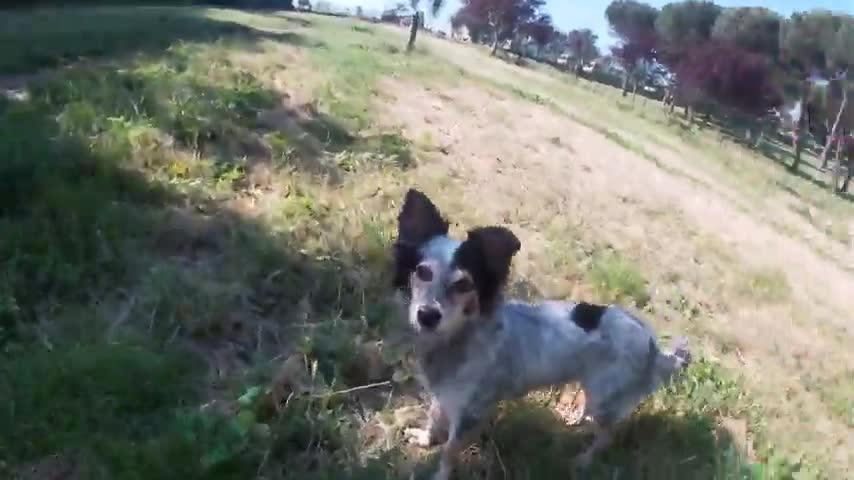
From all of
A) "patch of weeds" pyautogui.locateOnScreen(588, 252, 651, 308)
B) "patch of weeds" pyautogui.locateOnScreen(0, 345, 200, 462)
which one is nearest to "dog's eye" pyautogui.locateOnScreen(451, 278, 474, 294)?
"patch of weeds" pyautogui.locateOnScreen(0, 345, 200, 462)

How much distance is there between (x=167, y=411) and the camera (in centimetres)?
370

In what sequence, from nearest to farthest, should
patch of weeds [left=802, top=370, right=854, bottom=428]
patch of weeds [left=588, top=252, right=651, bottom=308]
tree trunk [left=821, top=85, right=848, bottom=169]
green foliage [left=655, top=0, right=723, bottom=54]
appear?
patch of weeds [left=802, top=370, right=854, bottom=428] < patch of weeds [left=588, top=252, right=651, bottom=308] < tree trunk [left=821, top=85, right=848, bottom=169] < green foliage [left=655, top=0, right=723, bottom=54]

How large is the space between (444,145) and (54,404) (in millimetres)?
5326

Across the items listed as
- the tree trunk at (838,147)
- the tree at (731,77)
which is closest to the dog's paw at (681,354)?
the tree trunk at (838,147)

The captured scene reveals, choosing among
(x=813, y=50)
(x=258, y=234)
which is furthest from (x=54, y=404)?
(x=813, y=50)

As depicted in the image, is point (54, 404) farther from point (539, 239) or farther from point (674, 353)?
point (539, 239)

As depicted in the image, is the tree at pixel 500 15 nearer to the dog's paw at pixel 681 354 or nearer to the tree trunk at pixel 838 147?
the tree trunk at pixel 838 147

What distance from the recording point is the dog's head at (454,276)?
10.8 feet

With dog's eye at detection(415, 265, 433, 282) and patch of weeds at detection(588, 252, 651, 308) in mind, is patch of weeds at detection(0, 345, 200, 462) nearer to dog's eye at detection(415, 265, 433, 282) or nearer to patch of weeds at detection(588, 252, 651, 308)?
dog's eye at detection(415, 265, 433, 282)

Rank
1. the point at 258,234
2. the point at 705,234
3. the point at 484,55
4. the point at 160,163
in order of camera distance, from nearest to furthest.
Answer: the point at 258,234
the point at 160,163
the point at 705,234
the point at 484,55

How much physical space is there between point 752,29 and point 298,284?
32.7 metres

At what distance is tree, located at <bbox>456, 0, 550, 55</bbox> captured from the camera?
2839 centimetres

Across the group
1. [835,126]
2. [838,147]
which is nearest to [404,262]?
[838,147]

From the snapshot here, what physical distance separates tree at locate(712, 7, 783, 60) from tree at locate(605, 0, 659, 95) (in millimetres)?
2859
